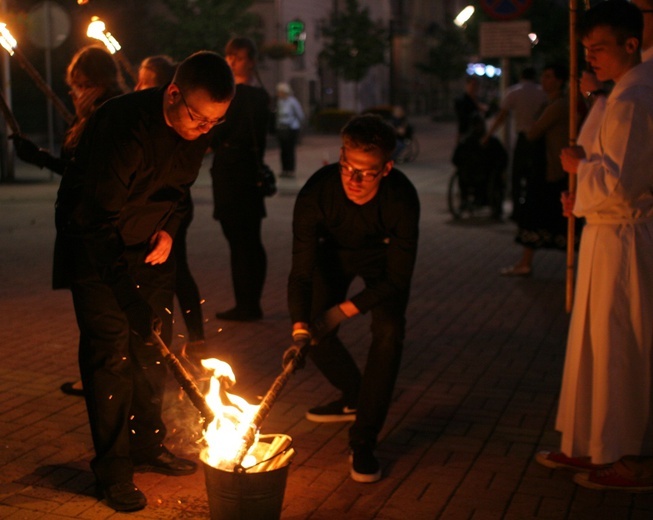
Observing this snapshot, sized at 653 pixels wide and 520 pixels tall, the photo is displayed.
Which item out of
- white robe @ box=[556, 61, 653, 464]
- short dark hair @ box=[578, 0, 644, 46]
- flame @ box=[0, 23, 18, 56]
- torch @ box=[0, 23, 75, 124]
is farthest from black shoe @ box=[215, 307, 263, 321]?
short dark hair @ box=[578, 0, 644, 46]

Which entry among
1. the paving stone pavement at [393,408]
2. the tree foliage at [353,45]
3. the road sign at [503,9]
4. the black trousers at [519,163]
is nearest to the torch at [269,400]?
the paving stone pavement at [393,408]

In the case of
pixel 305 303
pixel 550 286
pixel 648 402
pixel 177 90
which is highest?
pixel 177 90

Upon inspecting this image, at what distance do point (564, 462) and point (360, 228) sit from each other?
1.54 meters

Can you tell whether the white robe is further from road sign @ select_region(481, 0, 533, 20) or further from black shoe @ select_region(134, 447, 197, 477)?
road sign @ select_region(481, 0, 533, 20)

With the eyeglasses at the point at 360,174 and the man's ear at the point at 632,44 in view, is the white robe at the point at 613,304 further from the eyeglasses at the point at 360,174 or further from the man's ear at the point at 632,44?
the eyeglasses at the point at 360,174

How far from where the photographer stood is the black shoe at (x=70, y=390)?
6027mm

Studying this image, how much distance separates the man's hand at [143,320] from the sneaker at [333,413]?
187 cm

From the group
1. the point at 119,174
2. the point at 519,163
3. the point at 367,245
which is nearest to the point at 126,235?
the point at 119,174

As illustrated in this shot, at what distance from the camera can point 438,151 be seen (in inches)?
1289

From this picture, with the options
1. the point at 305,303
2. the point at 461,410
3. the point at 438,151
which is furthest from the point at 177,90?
the point at 438,151

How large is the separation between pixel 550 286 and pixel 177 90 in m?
6.55

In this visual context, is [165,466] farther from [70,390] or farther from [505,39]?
[505,39]

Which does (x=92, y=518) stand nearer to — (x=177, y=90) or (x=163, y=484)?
(x=163, y=484)

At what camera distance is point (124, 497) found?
437 centimetres
